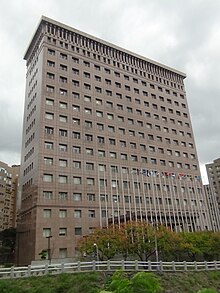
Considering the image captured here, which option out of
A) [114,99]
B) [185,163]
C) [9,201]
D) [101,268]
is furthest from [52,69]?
[9,201]

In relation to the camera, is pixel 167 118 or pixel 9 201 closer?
pixel 167 118

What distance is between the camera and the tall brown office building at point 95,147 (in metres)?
49.1

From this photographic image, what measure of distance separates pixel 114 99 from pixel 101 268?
42.3m

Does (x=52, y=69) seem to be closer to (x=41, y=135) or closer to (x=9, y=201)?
(x=41, y=135)

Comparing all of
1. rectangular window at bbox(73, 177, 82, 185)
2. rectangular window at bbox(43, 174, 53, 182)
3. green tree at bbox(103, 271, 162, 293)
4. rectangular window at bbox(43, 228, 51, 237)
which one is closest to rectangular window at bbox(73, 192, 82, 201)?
rectangular window at bbox(73, 177, 82, 185)

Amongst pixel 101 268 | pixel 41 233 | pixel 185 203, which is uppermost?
pixel 185 203

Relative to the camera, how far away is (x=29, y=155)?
55531 millimetres

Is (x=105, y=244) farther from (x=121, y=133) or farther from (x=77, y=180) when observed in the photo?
(x=121, y=133)

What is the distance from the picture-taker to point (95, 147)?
56.3 meters

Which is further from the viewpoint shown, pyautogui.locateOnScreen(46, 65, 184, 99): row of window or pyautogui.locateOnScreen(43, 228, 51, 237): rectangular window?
pyautogui.locateOnScreen(46, 65, 184, 99): row of window

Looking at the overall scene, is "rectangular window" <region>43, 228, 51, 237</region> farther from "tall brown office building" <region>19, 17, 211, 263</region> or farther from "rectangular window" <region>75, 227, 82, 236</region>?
"rectangular window" <region>75, 227, 82, 236</region>

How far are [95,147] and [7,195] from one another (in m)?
67.3

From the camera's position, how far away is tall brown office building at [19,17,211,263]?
49125 mm

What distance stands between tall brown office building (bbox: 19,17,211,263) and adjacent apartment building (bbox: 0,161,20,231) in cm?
5035
